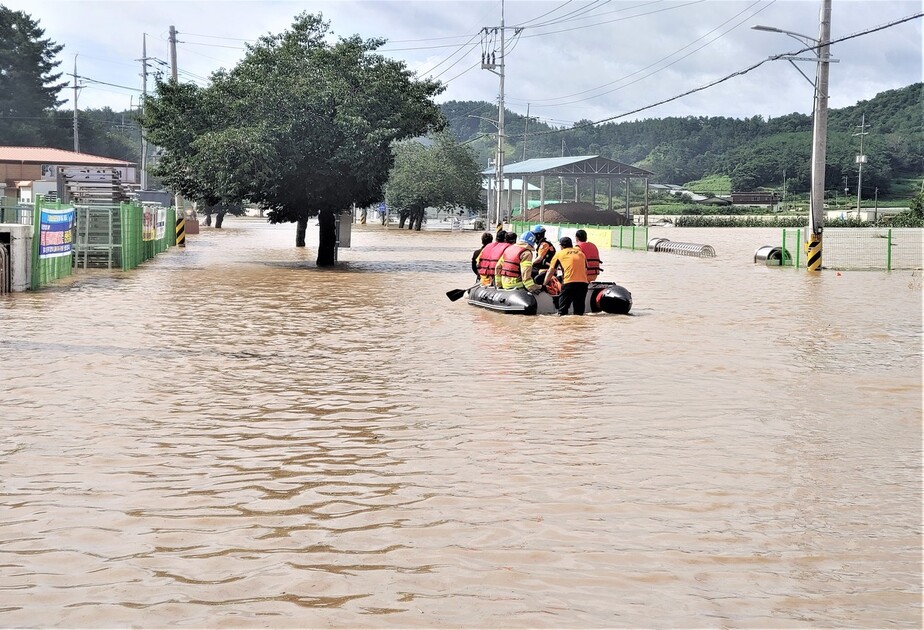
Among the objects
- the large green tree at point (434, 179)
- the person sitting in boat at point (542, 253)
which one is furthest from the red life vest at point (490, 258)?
the large green tree at point (434, 179)

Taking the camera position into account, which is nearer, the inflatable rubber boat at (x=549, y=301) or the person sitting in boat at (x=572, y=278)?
the person sitting in boat at (x=572, y=278)

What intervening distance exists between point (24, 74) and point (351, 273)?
3279 inches

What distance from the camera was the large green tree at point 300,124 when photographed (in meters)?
35.6

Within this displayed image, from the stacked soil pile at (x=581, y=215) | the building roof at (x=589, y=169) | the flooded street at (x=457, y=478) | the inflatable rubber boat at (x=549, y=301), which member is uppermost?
the building roof at (x=589, y=169)

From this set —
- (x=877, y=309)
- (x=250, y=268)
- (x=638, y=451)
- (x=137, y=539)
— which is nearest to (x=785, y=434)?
(x=638, y=451)

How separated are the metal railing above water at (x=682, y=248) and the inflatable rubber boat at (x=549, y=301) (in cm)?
2797

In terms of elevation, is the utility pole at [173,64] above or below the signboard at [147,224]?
above

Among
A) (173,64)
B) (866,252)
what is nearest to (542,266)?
(866,252)

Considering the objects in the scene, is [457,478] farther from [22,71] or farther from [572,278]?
[22,71]

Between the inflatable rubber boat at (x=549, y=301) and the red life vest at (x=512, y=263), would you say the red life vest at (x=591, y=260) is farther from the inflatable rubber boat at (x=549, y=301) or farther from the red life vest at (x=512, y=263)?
the red life vest at (x=512, y=263)

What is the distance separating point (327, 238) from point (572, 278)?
65.2 ft

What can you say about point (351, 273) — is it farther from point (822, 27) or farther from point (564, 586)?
point (564, 586)

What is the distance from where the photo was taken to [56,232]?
28.6 m

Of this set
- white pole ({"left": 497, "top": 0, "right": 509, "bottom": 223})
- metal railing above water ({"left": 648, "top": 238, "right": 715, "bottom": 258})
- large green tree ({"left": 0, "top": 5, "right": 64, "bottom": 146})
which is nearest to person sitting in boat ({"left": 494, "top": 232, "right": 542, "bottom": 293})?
metal railing above water ({"left": 648, "top": 238, "right": 715, "bottom": 258})
